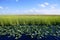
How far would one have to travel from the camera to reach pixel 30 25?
472cm

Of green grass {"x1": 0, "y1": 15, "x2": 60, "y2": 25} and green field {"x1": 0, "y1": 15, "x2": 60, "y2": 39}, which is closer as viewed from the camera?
green field {"x1": 0, "y1": 15, "x2": 60, "y2": 39}

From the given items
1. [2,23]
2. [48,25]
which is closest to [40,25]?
[48,25]

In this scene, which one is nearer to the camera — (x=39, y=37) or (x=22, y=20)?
(x=39, y=37)

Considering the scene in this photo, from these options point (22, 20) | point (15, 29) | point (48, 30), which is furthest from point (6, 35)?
point (48, 30)

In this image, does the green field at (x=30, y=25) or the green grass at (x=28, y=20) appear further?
the green grass at (x=28, y=20)

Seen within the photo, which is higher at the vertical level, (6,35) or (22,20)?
(22,20)

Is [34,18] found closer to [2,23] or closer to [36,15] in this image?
[36,15]

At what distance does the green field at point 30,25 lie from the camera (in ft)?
14.7

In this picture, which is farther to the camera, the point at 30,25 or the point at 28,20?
the point at 28,20

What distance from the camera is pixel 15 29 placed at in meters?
4.61

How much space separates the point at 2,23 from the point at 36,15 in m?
0.84

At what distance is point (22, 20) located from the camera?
4.79 metres

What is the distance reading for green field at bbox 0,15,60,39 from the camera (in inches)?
177

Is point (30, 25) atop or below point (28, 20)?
below
